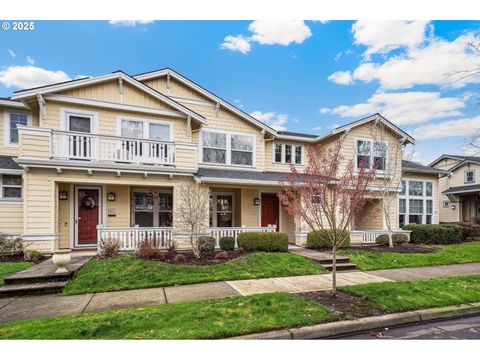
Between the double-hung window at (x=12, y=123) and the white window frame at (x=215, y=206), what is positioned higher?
the double-hung window at (x=12, y=123)

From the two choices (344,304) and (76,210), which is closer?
(344,304)

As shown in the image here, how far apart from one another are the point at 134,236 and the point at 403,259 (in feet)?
33.2

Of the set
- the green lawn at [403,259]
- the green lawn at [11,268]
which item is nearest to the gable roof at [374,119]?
the green lawn at [403,259]

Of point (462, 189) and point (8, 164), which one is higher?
point (8, 164)

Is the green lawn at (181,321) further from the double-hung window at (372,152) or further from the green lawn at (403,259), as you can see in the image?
the double-hung window at (372,152)

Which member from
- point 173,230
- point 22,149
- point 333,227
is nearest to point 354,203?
point 333,227

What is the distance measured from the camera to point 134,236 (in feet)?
32.7

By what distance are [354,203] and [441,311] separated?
2.60 metres

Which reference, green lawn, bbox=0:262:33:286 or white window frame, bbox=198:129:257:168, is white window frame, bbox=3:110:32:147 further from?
white window frame, bbox=198:129:257:168

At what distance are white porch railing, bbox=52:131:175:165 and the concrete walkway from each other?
5435 millimetres

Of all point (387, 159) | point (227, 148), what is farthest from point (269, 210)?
point (387, 159)

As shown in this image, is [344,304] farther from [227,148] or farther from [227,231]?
[227,148]

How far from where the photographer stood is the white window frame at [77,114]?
10.2 metres

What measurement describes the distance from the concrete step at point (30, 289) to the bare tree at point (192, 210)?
13.1 feet
